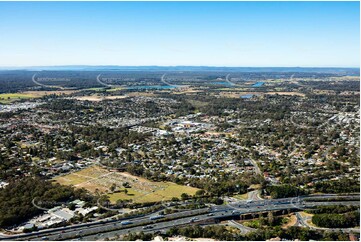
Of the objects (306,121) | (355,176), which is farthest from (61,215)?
(306,121)

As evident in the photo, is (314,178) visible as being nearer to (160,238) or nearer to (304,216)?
(304,216)

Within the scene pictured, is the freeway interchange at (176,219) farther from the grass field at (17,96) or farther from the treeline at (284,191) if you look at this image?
the grass field at (17,96)

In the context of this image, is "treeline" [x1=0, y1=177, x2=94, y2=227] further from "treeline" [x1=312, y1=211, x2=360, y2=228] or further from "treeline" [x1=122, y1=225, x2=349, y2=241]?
"treeline" [x1=312, y1=211, x2=360, y2=228]

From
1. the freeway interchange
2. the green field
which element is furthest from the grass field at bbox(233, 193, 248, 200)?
the green field

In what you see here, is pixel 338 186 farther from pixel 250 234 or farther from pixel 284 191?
pixel 250 234

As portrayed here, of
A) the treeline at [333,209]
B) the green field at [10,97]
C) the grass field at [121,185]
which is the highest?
the green field at [10,97]

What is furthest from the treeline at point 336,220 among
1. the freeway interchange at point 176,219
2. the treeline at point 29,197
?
the treeline at point 29,197

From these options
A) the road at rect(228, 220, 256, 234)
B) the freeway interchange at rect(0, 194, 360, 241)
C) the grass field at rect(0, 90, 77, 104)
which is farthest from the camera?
the grass field at rect(0, 90, 77, 104)

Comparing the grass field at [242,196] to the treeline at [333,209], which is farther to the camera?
the grass field at [242,196]
